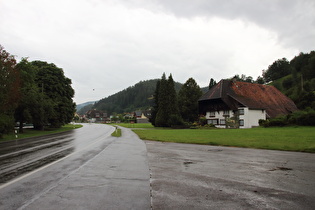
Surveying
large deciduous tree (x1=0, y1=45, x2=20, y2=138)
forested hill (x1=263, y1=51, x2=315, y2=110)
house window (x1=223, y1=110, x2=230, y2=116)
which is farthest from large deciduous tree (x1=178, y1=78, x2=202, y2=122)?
large deciduous tree (x1=0, y1=45, x2=20, y2=138)

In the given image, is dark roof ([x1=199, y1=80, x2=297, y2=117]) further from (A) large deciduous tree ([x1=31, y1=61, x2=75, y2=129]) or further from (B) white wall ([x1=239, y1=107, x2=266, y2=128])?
(A) large deciduous tree ([x1=31, y1=61, x2=75, y2=129])

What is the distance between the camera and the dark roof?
51000 millimetres

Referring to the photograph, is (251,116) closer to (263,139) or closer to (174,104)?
(174,104)

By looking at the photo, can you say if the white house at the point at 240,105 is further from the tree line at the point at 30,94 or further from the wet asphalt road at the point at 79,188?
the wet asphalt road at the point at 79,188

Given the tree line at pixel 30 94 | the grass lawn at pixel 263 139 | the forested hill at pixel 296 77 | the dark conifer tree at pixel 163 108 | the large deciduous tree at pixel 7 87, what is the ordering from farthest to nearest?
the forested hill at pixel 296 77, the dark conifer tree at pixel 163 108, the tree line at pixel 30 94, the large deciduous tree at pixel 7 87, the grass lawn at pixel 263 139

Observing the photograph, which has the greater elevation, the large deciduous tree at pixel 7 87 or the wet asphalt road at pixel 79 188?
the large deciduous tree at pixel 7 87

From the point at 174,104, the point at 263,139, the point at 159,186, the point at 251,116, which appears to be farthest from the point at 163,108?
the point at 159,186

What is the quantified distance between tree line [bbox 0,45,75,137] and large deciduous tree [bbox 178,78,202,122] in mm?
28372

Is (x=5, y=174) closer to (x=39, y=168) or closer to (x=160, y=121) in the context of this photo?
(x=39, y=168)

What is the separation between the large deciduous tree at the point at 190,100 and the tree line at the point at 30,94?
2837 centimetres

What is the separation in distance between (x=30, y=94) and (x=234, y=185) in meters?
33.8

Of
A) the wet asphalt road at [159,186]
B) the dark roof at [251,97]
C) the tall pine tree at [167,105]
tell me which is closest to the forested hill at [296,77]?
the dark roof at [251,97]

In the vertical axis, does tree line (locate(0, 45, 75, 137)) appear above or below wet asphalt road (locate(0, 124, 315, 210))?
above

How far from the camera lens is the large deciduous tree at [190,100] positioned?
64.2 m
